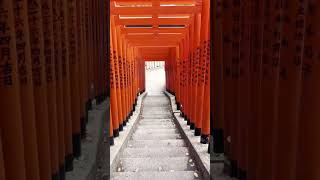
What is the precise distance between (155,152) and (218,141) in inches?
174

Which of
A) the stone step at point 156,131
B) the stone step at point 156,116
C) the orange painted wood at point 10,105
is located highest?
the orange painted wood at point 10,105

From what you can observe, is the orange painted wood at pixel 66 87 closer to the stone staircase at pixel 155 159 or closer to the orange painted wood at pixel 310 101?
the orange painted wood at pixel 310 101

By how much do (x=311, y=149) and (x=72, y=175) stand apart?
82.7 inches

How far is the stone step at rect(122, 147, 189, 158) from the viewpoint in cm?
837

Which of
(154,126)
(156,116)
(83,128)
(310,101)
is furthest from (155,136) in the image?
(310,101)

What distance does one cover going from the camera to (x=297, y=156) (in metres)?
1.93

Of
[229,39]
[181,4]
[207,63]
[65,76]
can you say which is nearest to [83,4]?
[65,76]

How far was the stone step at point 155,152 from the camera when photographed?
837 cm

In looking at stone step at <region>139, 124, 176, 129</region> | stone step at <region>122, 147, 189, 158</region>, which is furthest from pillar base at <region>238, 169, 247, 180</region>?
stone step at <region>139, 124, 176, 129</region>

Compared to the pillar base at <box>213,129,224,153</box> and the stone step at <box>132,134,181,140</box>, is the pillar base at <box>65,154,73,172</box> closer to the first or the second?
the pillar base at <box>213,129,224,153</box>

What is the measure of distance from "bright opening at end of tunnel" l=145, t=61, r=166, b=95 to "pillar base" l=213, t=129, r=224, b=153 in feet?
91.0

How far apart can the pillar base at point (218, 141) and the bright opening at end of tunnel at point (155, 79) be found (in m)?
27.7

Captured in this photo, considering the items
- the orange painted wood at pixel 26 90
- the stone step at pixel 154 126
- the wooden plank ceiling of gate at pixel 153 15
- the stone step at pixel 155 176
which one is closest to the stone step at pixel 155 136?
the stone step at pixel 154 126

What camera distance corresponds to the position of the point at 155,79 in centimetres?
3878
